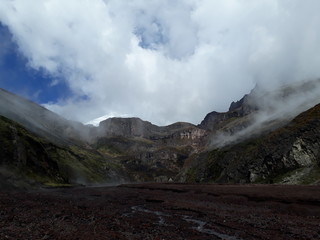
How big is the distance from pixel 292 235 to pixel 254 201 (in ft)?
104

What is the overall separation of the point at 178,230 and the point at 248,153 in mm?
124678

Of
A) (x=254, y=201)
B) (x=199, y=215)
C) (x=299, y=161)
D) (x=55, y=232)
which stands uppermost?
(x=299, y=161)

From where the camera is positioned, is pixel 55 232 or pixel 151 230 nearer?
pixel 55 232

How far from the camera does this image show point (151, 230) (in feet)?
92.3

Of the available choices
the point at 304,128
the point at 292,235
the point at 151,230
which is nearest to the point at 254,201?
the point at 292,235

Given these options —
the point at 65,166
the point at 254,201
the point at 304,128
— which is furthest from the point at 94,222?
the point at 65,166

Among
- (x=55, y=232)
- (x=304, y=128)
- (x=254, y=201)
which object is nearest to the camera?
(x=55, y=232)

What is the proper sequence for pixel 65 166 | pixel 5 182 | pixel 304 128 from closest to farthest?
pixel 5 182 → pixel 304 128 → pixel 65 166

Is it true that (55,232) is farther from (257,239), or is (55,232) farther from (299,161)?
(299,161)

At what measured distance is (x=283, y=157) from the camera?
Result: 118500mm

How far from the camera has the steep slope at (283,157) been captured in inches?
4040

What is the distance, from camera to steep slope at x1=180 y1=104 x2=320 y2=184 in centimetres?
10261

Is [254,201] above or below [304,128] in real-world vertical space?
below

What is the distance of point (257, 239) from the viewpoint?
25.3 metres
